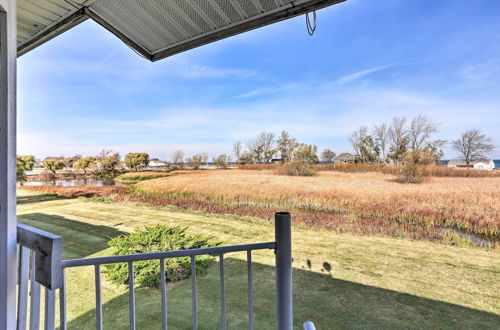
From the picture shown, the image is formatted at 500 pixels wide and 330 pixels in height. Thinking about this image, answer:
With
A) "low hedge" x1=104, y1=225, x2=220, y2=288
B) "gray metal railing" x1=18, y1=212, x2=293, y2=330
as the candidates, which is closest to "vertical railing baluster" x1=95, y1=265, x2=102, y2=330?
"gray metal railing" x1=18, y1=212, x2=293, y2=330

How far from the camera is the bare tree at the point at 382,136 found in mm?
4297

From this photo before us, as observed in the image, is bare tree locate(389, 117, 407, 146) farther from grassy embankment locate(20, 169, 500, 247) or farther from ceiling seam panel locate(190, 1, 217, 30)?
ceiling seam panel locate(190, 1, 217, 30)

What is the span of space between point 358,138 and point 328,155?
2.14 ft

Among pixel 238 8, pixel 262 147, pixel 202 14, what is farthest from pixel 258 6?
pixel 262 147

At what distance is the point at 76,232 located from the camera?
4418 mm

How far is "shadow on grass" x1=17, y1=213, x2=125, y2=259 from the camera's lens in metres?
3.77

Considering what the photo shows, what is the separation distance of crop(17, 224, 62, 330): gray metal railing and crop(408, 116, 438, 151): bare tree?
4.81 meters

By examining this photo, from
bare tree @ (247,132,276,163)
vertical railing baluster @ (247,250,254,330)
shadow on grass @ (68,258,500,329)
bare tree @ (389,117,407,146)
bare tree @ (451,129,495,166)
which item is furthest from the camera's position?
bare tree @ (247,132,276,163)

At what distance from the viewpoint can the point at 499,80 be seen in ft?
11.3

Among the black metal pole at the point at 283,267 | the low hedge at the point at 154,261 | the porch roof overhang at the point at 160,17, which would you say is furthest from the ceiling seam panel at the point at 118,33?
Answer: the low hedge at the point at 154,261

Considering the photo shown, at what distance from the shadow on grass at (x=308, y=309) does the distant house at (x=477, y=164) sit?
255 cm

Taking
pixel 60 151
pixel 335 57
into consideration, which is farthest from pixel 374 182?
pixel 60 151

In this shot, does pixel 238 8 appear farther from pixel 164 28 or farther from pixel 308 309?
pixel 308 309

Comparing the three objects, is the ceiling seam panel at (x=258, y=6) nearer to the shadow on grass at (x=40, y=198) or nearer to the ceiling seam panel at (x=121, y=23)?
the ceiling seam panel at (x=121, y=23)
